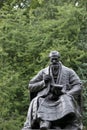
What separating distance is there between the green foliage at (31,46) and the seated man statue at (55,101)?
7.55 metres

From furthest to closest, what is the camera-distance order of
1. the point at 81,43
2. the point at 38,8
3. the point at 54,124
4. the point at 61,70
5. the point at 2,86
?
the point at 38,8
the point at 81,43
the point at 2,86
the point at 61,70
the point at 54,124

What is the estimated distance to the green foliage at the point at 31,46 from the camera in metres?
19.2

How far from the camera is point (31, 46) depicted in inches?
802

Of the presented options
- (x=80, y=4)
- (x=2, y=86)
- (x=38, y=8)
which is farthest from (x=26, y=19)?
(x=2, y=86)

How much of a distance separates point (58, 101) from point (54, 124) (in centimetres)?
48

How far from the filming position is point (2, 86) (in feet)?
62.7

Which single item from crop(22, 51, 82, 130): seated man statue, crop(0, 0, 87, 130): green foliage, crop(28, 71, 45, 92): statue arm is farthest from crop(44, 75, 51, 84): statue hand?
crop(0, 0, 87, 130): green foliage

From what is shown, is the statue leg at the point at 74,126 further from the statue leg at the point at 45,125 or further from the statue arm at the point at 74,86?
the statue arm at the point at 74,86

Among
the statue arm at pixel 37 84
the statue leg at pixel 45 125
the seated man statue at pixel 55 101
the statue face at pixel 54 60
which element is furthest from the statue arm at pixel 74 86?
the statue leg at pixel 45 125

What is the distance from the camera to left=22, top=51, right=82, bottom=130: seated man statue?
34.2 ft

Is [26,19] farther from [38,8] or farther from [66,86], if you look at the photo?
[66,86]

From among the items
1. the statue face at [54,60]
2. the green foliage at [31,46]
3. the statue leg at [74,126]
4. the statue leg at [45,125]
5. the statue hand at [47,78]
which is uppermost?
the statue face at [54,60]

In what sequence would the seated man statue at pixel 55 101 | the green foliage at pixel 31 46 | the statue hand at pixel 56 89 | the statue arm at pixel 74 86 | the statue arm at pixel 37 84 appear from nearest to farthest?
1. the seated man statue at pixel 55 101
2. the statue hand at pixel 56 89
3. the statue arm at pixel 74 86
4. the statue arm at pixel 37 84
5. the green foliage at pixel 31 46

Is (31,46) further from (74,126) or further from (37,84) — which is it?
(74,126)
